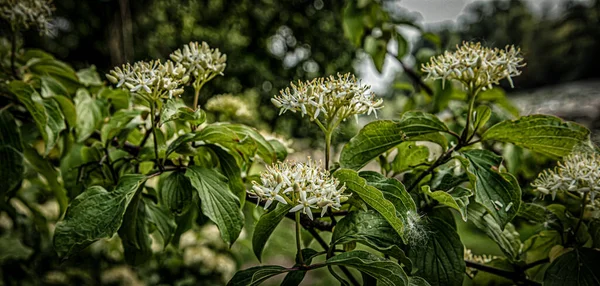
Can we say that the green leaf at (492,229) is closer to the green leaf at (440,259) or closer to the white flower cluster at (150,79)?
the green leaf at (440,259)

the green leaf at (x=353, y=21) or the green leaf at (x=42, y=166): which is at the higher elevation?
the green leaf at (x=353, y=21)

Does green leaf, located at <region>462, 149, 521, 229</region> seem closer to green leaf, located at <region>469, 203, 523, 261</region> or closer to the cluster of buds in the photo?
green leaf, located at <region>469, 203, 523, 261</region>

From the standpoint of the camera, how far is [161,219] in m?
0.67

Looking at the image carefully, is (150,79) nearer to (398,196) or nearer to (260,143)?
(260,143)

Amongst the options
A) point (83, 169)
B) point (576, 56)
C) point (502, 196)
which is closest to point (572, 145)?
point (502, 196)

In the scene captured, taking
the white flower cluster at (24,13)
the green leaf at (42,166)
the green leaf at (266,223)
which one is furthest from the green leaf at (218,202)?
the white flower cluster at (24,13)

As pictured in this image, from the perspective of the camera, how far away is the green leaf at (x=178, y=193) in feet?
1.80

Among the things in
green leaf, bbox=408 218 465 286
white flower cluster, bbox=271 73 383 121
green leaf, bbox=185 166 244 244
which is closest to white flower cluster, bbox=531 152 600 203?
green leaf, bbox=408 218 465 286

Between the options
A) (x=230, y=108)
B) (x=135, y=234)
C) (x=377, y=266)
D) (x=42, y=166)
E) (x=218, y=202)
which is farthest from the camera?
(x=230, y=108)

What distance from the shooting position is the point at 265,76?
9.93 feet

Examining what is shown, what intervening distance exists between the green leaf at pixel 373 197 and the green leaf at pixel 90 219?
242 millimetres

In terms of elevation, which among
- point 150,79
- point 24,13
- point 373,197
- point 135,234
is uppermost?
point 24,13

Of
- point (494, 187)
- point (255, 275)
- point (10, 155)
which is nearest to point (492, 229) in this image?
point (494, 187)

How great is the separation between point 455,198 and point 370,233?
10cm
